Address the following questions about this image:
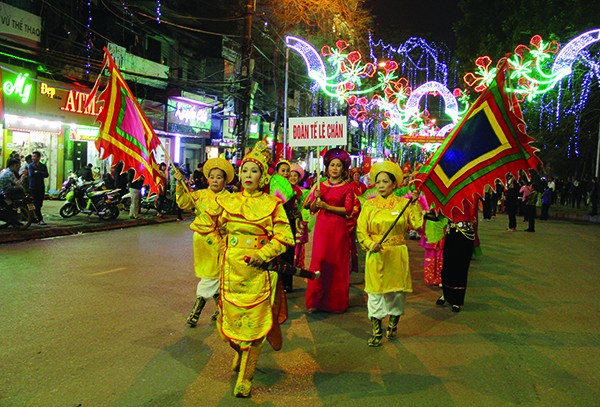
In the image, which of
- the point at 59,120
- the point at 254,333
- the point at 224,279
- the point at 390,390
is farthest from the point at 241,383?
the point at 59,120

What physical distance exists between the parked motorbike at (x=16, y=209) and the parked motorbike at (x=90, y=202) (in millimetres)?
2589

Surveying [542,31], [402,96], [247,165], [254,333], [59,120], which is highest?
[542,31]

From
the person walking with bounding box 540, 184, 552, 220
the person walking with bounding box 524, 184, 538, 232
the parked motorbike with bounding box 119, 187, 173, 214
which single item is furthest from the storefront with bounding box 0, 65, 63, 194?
the person walking with bounding box 540, 184, 552, 220

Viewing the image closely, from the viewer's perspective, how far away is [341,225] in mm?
6574

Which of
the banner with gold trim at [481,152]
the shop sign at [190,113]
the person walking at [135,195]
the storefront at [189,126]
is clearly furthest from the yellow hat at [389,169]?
the shop sign at [190,113]

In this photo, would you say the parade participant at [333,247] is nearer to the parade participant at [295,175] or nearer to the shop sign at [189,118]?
the parade participant at [295,175]

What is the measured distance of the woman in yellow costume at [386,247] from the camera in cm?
550

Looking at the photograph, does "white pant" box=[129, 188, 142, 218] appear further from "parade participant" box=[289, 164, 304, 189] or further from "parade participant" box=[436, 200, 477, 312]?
"parade participant" box=[436, 200, 477, 312]

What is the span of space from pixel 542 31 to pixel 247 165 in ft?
94.7

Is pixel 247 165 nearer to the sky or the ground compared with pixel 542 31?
nearer to the ground

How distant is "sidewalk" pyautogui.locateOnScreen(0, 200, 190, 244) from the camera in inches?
462

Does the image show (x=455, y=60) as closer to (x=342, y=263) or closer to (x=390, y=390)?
(x=342, y=263)

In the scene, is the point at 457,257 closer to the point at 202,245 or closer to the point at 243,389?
the point at 202,245

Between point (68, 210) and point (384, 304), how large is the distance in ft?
40.3
